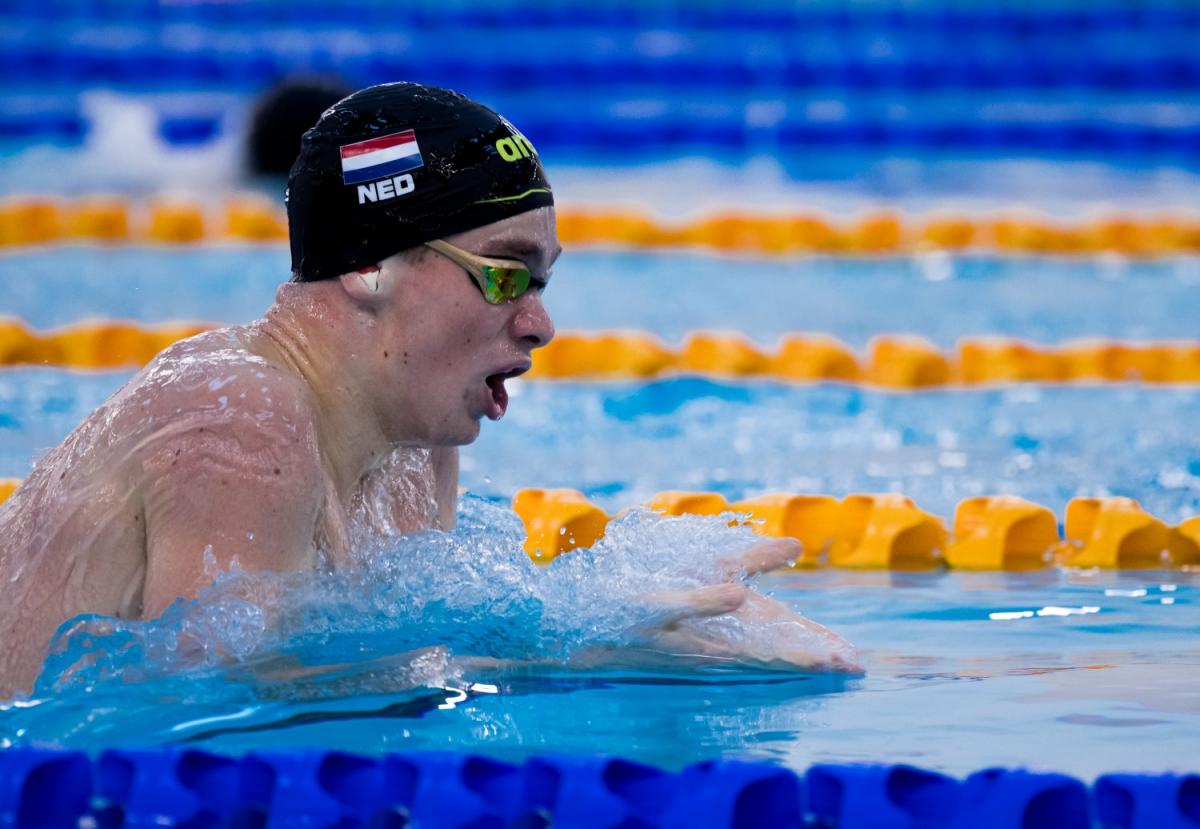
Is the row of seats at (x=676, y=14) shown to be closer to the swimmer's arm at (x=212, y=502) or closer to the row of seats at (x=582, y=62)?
the row of seats at (x=582, y=62)

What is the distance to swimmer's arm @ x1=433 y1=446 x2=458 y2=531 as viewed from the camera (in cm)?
276

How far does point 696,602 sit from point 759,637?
0.80ft

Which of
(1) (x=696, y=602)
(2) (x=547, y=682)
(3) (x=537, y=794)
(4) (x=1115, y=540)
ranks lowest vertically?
(3) (x=537, y=794)

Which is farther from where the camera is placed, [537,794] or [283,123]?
[283,123]

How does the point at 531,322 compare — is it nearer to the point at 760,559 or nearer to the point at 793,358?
the point at 760,559

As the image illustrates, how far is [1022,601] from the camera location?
3584 mm

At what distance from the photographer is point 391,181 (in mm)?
2361

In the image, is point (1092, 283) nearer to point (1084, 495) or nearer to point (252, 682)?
point (1084, 495)

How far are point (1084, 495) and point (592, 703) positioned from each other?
2.55 metres

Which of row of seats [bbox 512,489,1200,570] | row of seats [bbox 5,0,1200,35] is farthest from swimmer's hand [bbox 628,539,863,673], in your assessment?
row of seats [bbox 5,0,1200,35]

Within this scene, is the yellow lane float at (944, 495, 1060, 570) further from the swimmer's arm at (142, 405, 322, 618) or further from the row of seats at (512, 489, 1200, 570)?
the swimmer's arm at (142, 405, 322, 618)

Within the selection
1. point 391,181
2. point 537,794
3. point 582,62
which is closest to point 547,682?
point 537,794

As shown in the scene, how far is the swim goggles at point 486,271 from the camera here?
2361mm

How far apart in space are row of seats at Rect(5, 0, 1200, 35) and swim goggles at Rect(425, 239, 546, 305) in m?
10.3
